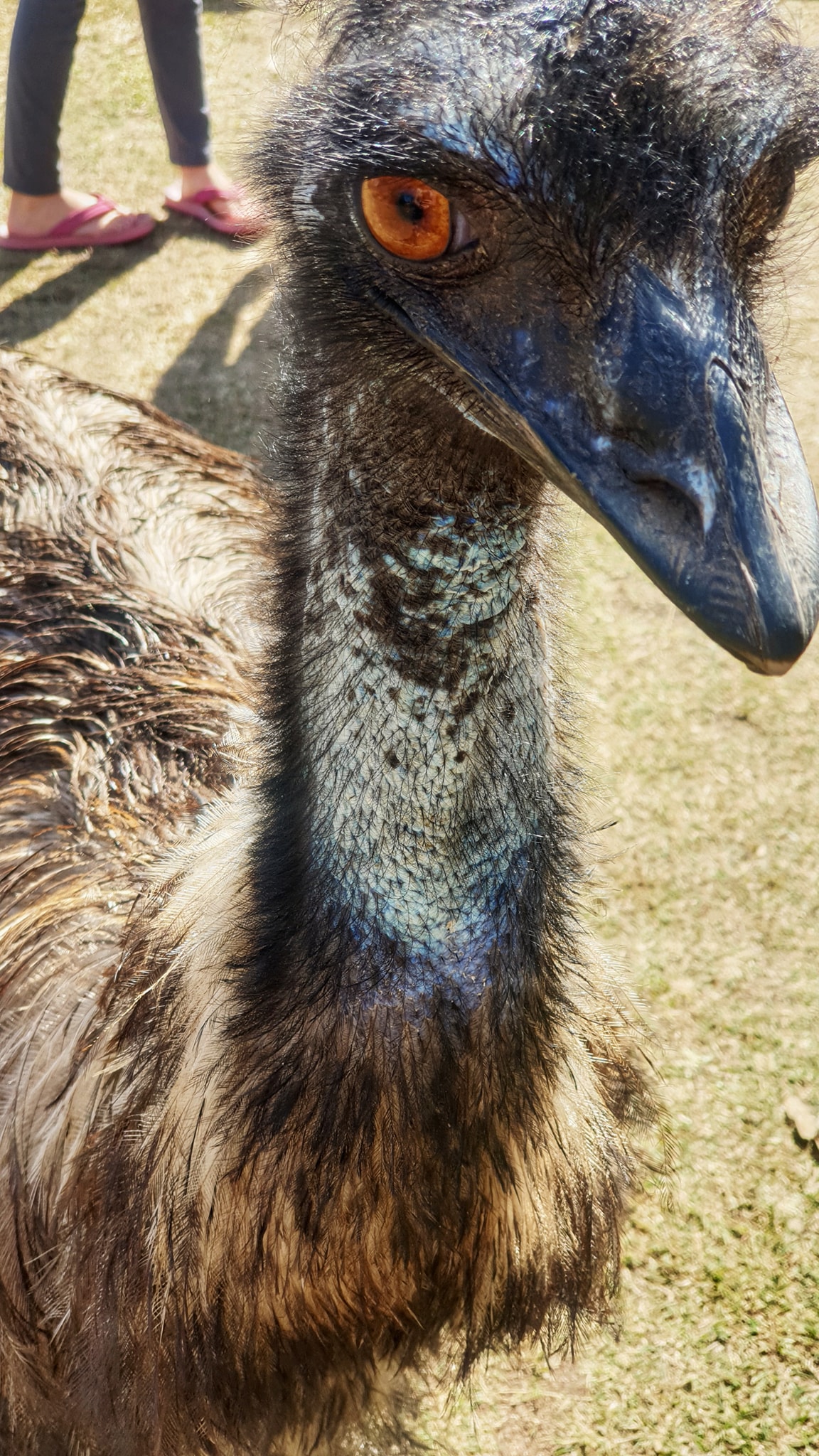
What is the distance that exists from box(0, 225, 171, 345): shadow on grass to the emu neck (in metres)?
3.31

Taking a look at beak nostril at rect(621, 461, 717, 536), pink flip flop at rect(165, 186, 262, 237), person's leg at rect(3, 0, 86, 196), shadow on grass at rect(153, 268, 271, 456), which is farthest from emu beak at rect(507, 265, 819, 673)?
pink flip flop at rect(165, 186, 262, 237)

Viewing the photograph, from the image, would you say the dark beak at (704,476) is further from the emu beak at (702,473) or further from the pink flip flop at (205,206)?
the pink flip flop at (205,206)

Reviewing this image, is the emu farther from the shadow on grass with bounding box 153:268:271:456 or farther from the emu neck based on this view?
the shadow on grass with bounding box 153:268:271:456

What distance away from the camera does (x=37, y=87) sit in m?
4.05

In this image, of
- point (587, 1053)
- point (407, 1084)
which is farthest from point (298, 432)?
point (587, 1053)

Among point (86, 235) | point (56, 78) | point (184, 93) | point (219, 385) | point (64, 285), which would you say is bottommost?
point (219, 385)

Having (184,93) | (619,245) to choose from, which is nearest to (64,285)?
(184,93)

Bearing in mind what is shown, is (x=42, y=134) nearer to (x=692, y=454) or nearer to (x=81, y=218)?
(x=81, y=218)

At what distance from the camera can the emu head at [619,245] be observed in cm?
104

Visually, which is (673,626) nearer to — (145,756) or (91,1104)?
(145,756)

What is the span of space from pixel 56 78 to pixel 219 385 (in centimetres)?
101

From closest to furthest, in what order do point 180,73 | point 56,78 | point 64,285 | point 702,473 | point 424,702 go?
1. point 702,473
2. point 424,702
3. point 56,78
4. point 180,73
5. point 64,285

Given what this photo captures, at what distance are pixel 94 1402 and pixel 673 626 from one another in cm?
237

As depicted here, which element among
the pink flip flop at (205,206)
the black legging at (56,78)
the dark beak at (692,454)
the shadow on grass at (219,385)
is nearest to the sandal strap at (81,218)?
the black legging at (56,78)
